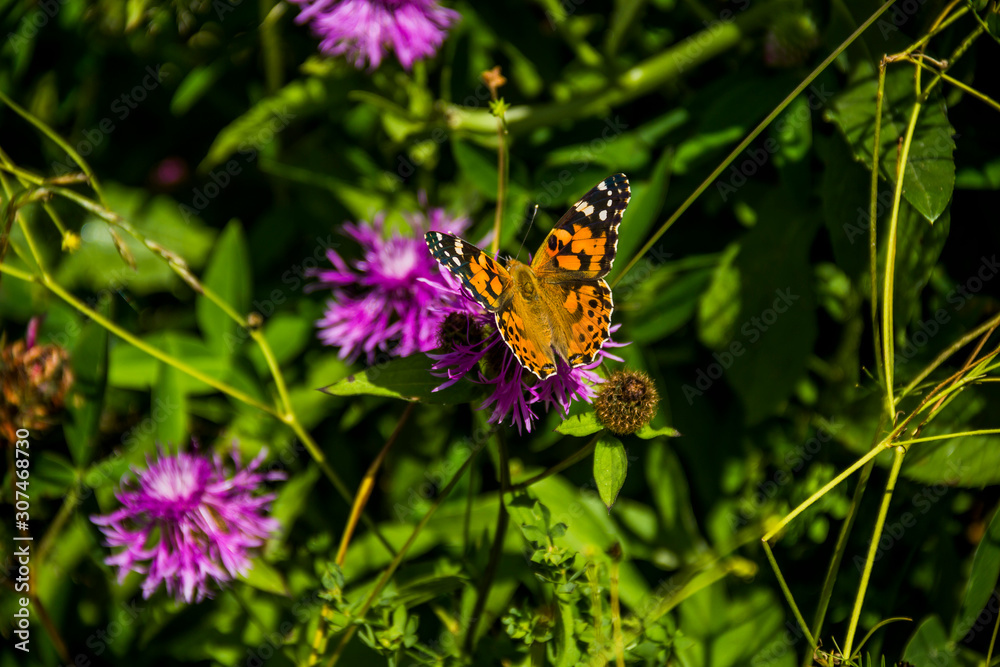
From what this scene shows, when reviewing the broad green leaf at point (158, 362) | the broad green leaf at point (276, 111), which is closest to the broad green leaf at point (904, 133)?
the broad green leaf at point (276, 111)

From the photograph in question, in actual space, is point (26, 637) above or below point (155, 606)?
below

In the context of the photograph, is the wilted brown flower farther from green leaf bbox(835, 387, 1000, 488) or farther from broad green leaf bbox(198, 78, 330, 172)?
green leaf bbox(835, 387, 1000, 488)

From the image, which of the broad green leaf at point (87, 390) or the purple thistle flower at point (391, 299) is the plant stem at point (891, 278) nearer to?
the purple thistle flower at point (391, 299)

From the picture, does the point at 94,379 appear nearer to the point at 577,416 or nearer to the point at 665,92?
the point at 577,416

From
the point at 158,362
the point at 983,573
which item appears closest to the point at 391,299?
the point at 158,362

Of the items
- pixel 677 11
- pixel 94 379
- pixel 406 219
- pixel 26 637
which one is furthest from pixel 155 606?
pixel 677 11

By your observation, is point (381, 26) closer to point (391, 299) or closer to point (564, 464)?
point (391, 299)

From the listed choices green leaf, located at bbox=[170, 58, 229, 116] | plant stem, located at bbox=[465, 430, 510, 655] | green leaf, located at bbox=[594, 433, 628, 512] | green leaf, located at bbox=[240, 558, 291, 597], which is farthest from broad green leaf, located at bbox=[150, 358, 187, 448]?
green leaf, located at bbox=[594, 433, 628, 512]
